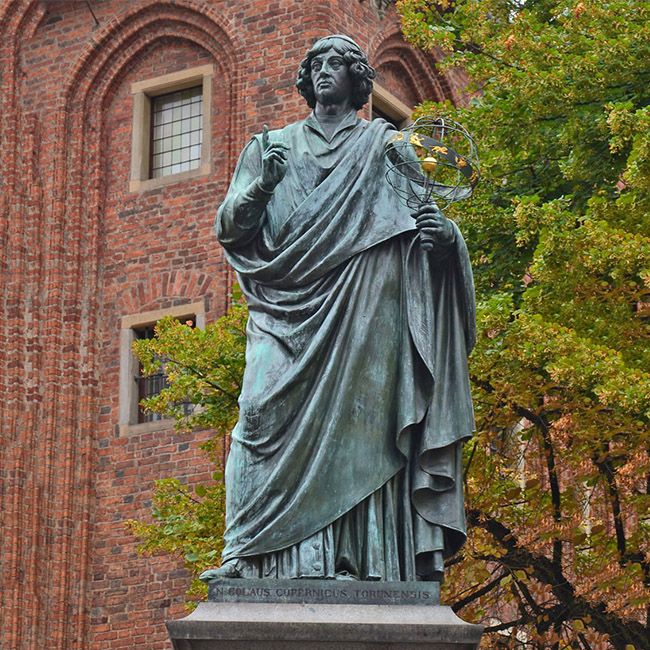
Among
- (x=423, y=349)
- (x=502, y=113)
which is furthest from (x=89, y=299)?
(x=423, y=349)

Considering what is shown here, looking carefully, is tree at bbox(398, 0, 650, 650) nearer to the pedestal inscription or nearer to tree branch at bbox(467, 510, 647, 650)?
tree branch at bbox(467, 510, 647, 650)

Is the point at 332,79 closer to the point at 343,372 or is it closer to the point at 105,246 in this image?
the point at 343,372

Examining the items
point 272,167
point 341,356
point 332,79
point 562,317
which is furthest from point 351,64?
point 562,317

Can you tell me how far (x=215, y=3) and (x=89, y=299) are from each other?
471 cm

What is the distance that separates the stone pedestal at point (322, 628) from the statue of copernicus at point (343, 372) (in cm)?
19

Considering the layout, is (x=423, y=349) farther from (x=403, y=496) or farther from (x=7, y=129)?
(x=7, y=129)

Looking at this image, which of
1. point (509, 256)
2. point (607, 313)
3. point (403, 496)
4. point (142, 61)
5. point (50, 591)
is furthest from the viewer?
point (142, 61)

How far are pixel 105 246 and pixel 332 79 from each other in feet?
71.8

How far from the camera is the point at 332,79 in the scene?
7.98 metres

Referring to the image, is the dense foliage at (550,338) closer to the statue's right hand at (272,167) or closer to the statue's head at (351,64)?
the statue's head at (351,64)

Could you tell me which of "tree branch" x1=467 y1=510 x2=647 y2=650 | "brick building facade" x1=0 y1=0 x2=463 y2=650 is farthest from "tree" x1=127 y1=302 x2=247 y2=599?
"brick building facade" x1=0 y1=0 x2=463 y2=650

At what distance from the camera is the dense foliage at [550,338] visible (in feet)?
54.0

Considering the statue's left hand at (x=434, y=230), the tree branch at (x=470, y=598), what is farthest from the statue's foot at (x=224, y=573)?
the tree branch at (x=470, y=598)

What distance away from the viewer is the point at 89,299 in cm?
2931
